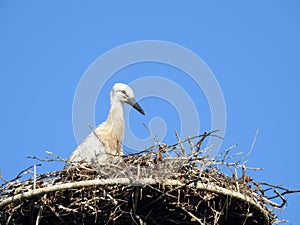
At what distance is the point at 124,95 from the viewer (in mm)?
7688

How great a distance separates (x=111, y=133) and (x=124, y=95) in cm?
57

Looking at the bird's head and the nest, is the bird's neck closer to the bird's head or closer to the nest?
the bird's head

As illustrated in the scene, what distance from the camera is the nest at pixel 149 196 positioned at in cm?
498

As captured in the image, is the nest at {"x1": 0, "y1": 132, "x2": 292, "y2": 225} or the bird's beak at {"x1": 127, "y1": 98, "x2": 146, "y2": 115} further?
the bird's beak at {"x1": 127, "y1": 98, "x2": 146, "y2": 115}

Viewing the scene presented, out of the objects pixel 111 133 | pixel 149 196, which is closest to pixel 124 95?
pixel 111 133

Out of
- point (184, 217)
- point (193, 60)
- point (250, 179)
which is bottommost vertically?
point (184, 217)

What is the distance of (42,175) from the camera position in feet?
18.0

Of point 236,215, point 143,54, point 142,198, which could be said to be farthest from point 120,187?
point 143,54

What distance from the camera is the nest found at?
16.4 ft

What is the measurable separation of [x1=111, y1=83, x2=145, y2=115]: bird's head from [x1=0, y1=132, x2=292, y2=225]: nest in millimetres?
2202

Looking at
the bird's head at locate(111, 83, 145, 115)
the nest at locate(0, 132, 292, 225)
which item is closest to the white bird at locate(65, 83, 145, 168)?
the bird's head at locate(111, 83, 145, 115)

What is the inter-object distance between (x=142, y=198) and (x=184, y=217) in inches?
12.7

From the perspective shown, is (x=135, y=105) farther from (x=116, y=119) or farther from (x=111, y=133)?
(x=111, y=133)

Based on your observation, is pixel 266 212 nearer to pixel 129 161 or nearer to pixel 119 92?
pixel 129 161
